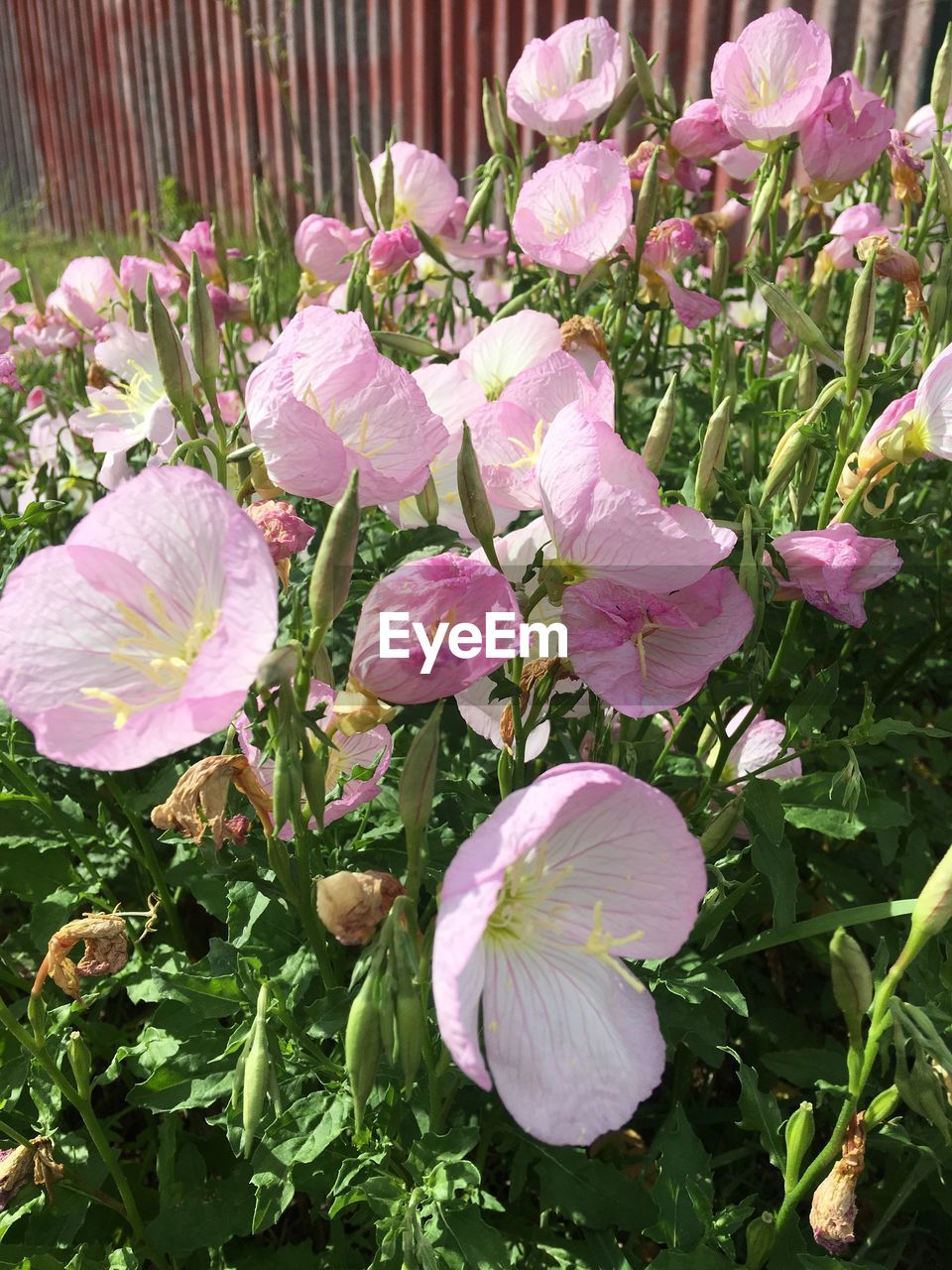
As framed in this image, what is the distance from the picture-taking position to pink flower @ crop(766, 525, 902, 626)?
1085 mm

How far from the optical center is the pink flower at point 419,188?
1937 millimetres

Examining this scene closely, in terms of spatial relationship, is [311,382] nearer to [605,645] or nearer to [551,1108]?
[605,645]

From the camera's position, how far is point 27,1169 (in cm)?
122

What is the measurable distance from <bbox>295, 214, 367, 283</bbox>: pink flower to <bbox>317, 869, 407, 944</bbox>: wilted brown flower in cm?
139

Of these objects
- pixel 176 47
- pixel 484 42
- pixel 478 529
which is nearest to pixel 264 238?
pixel 478 529

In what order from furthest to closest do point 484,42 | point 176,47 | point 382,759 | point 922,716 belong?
1. point 176,47
2. point 484,42
3. point 922,716
4. point 382,759

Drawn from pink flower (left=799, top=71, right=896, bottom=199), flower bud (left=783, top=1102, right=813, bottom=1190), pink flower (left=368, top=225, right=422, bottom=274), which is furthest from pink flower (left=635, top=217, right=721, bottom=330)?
flower bud (left=783, top=1102, right=813, bottom=1190)

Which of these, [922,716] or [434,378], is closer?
[434,378]

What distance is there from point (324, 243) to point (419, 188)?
0.66ft

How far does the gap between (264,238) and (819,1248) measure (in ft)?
6.15

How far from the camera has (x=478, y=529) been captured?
3.22 ft

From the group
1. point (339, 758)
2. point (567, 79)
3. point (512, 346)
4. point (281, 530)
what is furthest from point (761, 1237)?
point (567, 79)

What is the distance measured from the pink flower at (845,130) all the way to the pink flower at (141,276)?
114 cm

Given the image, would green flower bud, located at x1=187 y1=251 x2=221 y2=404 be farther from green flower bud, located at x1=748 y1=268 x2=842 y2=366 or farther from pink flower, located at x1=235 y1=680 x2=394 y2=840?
green flower bud, located at x1=748 y1=268 x2=842 y2=366
